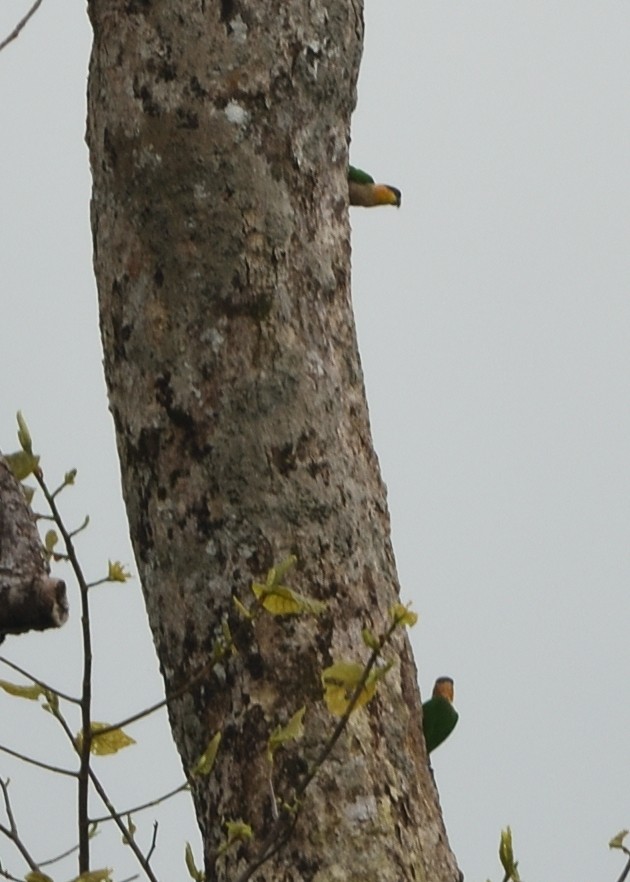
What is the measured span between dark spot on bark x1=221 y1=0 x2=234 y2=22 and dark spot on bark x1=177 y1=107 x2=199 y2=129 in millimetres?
178

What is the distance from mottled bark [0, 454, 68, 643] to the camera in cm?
152

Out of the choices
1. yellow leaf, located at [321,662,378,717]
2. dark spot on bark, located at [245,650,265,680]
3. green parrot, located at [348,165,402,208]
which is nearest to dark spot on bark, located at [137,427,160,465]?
dark spot on bark, located at [245,650,265,680]

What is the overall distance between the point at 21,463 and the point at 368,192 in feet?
8.74

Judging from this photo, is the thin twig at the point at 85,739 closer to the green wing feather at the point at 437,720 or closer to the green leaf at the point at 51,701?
the green leaf at the point at 51,701

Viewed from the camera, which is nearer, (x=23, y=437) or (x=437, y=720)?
(x=23, y=437)

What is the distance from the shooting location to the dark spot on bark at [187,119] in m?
2.21

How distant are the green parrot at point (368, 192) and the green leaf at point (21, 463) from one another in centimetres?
152

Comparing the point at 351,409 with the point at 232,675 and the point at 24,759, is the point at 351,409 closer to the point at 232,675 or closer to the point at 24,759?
the point at 232,675

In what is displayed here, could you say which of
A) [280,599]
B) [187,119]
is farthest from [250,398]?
[280,599]

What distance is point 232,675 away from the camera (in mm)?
2004

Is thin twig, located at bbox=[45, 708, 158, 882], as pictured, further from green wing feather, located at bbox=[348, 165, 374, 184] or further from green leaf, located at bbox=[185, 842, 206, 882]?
green wing feather, located at bbox=[348, 165, 374, 184]

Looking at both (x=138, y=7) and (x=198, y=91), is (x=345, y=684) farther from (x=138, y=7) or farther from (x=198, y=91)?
(x=138, y=7)

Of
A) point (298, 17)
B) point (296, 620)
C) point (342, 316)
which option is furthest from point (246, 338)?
point (298, 17)

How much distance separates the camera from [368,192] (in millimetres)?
4160
